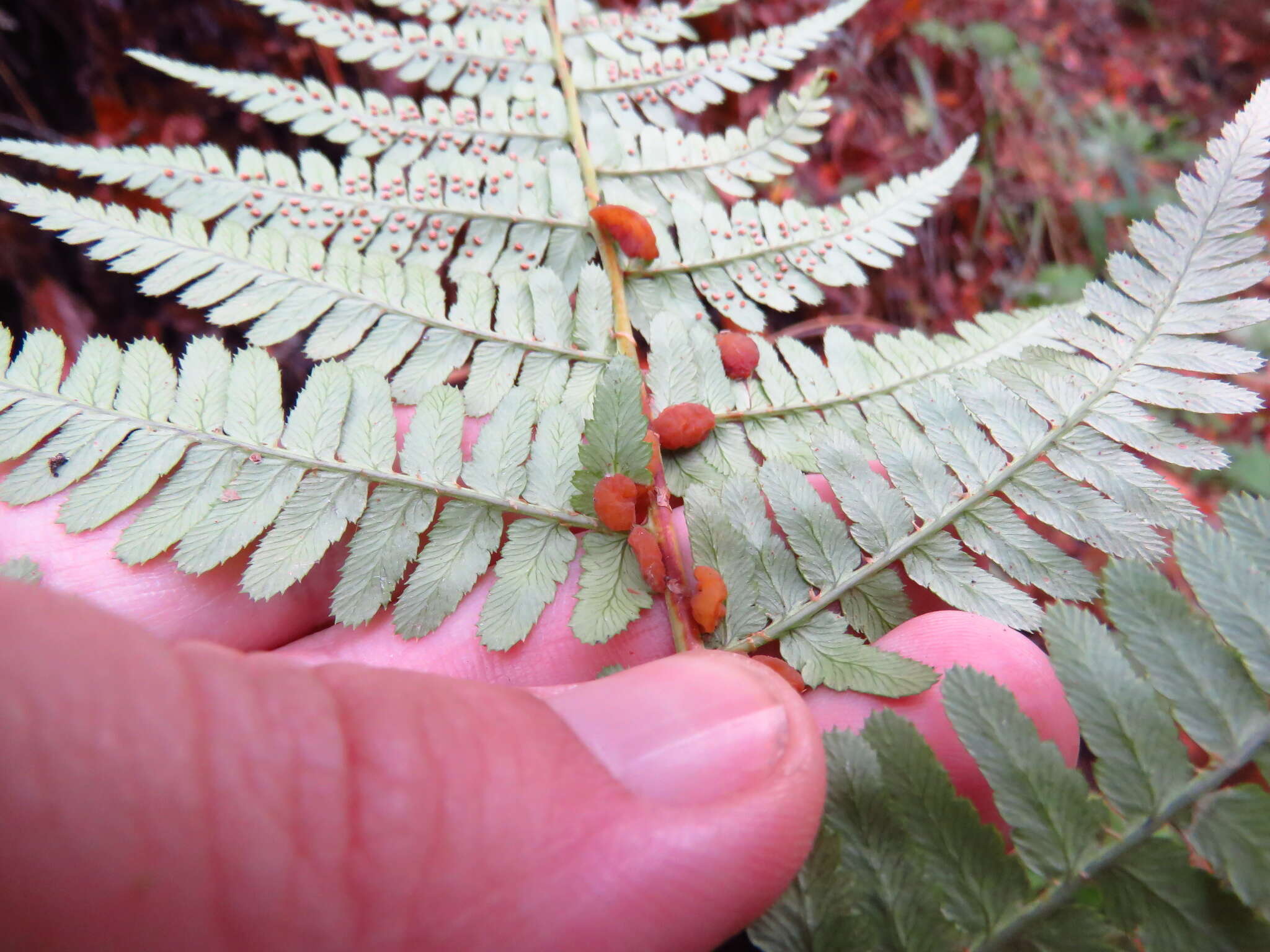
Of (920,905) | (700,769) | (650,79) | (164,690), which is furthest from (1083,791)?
(650,79)

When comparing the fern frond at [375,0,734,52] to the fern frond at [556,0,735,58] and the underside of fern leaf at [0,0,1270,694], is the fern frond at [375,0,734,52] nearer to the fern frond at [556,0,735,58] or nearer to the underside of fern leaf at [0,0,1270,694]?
the fern frond at [556,0,735,58]

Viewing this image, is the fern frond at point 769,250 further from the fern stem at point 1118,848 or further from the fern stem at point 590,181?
the fern stem at point 1118,848

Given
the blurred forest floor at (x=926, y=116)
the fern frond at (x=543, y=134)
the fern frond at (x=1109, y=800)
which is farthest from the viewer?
the blurred forest floor at (x=926, y=116)

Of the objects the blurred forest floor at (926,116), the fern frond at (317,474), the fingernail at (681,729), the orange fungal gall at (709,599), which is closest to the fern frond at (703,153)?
the fern frond at (317,474)

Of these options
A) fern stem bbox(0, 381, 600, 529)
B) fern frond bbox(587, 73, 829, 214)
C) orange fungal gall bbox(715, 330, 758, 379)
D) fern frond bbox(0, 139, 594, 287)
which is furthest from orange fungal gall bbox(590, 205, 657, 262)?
fern stem bbox(0, 381, 600, 529)

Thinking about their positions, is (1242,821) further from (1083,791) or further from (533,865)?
(533,865)

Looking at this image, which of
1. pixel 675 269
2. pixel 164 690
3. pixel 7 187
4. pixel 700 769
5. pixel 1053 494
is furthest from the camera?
pixel 675 269

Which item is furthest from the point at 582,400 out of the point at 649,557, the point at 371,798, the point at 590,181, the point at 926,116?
the point at 926,116
